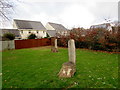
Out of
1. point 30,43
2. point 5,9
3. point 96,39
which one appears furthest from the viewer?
point 30,43

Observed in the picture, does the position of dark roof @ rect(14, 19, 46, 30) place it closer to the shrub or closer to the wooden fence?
the wooden fence

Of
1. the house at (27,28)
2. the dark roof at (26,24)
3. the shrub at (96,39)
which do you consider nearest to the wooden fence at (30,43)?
the shrub at (96,39)

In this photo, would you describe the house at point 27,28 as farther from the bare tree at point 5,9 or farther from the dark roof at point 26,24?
the bare tree at point 5,9

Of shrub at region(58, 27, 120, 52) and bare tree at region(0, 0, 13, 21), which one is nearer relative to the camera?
bare tree at region(0, 0, 13, 21)

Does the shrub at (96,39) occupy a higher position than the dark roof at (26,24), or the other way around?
the dark roof at (26,24)

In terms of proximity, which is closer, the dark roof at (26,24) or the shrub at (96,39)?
the shrub at (96,39)

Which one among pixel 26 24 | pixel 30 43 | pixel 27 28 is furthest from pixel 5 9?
pixel 26 24

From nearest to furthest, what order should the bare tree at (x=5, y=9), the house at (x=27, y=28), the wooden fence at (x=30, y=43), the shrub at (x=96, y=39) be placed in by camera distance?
the bare tree at (x=5, y=9), the shrub at (x=96, y=39), the wooden fence at (x=30, y=43), the house at (x=27, y=28)

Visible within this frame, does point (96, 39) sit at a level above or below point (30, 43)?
above

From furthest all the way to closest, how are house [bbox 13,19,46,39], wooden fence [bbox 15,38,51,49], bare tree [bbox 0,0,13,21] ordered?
house [bbox 13,19,46,39]
wooden fence [bbox 15,38,51,49]
bare tree [bbox 0,0,13,21]

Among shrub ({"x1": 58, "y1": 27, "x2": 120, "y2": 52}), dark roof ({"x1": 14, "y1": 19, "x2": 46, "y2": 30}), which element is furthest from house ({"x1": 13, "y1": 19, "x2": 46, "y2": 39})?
shrub ({"x1": 58, "y1": 27, "x2": 120, "y2": 52})

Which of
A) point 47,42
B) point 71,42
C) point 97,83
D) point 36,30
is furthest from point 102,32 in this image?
point 36,30

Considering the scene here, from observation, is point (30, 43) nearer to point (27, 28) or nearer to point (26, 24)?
point (27, 28)

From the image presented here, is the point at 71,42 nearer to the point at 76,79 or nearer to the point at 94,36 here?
the point at 76,79
